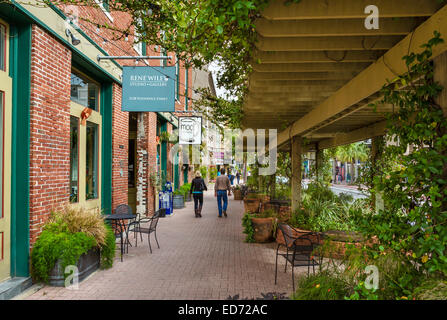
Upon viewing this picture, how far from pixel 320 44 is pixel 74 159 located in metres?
5.19

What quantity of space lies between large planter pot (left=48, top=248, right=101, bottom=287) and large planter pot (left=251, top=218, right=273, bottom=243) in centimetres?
354

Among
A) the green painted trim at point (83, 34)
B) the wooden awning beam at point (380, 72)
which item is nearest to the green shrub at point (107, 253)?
the green painted trim at point (83, 34)

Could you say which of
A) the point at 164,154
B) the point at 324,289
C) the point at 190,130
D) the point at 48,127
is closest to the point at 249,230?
the point at 324,289

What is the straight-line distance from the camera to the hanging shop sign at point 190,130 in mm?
13656

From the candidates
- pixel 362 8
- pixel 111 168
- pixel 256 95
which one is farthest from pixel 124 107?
pixel 362 8

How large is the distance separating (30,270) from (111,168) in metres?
3.58

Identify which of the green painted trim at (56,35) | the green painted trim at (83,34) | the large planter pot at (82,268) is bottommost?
the large planter pot at (82,268)

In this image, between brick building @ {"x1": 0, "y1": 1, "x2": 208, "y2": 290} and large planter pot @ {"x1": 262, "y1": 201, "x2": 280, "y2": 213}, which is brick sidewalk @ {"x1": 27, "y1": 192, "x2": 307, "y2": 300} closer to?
brick building @ {"x1": 0, "y1": 1, "x2": 208, "y2": 290}

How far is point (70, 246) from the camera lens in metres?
4.67

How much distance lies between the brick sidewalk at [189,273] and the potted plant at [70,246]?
0.62ft

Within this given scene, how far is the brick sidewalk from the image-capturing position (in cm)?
446

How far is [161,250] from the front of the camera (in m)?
6.95

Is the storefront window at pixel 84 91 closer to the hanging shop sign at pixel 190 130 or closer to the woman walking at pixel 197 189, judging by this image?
the woman walking at pixel 197 189

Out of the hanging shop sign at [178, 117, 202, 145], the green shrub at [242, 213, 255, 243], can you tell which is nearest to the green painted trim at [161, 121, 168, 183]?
the hanging shop sign at [178, 117, 202, 145]
